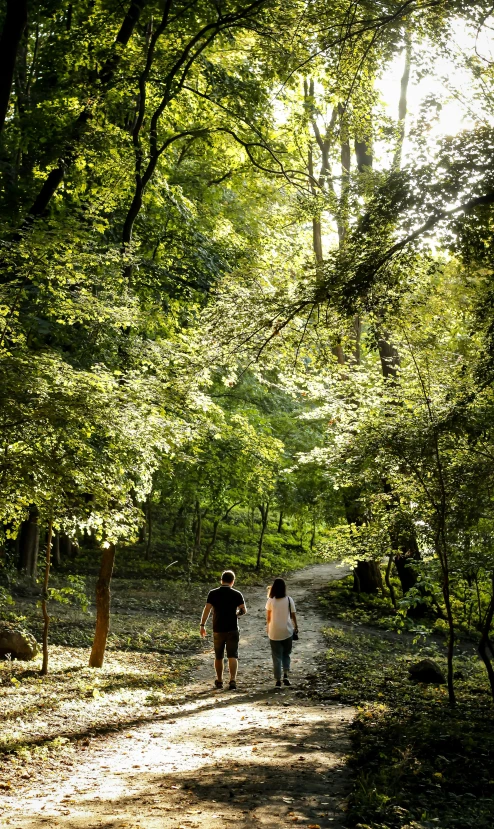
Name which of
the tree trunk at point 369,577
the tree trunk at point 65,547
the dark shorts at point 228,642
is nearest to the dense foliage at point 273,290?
the dark shorts at point 228,642

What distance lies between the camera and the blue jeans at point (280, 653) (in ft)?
36.2

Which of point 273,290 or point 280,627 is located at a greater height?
point 273,290

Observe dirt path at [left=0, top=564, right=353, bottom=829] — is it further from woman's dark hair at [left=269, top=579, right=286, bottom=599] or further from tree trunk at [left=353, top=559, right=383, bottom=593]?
tree trunk at [left=353, top=559, right=383, bottom=593]

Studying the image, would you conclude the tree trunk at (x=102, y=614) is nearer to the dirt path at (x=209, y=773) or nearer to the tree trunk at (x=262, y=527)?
the dirt path at (x=209, y=773)

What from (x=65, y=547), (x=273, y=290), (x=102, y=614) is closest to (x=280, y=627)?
(x=102, y=614)

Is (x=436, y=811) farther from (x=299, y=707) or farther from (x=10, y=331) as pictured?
(x=10, y=331)

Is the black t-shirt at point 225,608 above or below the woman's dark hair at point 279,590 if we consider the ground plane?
below

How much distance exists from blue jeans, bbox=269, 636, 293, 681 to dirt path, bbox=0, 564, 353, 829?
2.13ft

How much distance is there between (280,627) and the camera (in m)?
11.0

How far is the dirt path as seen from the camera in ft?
16.5

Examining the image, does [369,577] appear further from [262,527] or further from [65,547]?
[65,547]

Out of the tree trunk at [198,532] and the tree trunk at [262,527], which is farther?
the tree trunk at [262,527]

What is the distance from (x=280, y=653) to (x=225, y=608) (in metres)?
1.18

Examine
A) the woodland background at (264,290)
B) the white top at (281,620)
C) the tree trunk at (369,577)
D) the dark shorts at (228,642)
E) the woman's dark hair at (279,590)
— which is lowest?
the tree trunk at (369,577)
